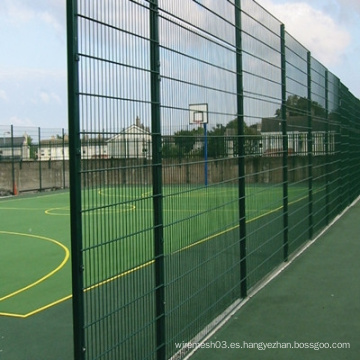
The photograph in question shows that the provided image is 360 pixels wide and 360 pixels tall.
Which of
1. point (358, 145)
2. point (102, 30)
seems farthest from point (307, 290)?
point (358, 145)

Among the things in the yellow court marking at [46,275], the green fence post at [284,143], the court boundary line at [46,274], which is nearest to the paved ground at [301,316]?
the green fence post at [284,143]

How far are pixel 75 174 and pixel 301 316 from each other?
10.6 feet

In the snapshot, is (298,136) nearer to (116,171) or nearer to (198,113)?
(198,113)

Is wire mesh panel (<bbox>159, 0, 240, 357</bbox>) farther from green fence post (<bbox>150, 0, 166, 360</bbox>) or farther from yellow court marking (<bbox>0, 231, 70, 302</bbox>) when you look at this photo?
yellow court marking (<bbox>0, 231, 70, 302</bbox>)

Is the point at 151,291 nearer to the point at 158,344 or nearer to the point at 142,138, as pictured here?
the point at 158,344

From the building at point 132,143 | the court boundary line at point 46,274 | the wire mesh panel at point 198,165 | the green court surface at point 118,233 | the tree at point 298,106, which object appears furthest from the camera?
the tree at point 298,106

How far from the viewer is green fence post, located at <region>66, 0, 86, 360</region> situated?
278 cm

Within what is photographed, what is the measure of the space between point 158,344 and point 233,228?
79.3 inches

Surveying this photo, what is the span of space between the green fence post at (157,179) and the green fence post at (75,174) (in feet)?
3.01

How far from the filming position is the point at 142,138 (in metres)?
3.57

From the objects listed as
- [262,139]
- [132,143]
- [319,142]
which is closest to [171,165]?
[132,143]

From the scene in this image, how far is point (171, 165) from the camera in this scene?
13.1 ft

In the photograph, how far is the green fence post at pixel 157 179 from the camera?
368 cm

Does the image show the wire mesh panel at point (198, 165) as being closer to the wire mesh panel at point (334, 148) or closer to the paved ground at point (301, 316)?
the paved ground at point (301, 316)
